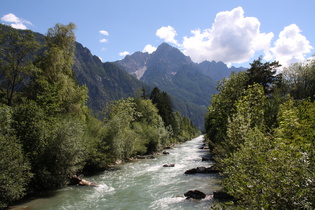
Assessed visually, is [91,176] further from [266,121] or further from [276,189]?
[276,189]

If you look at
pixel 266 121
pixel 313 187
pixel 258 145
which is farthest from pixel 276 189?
pixel 266 121

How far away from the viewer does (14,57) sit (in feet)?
94.2

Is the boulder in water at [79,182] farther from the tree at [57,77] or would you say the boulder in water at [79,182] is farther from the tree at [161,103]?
the tree at [161,103]

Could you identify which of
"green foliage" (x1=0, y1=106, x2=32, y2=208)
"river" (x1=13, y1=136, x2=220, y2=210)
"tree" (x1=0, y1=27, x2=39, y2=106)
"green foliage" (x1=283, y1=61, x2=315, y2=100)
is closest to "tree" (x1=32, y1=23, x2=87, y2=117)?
"tree" (x1=0, y1=27, x2=39, y2=106)

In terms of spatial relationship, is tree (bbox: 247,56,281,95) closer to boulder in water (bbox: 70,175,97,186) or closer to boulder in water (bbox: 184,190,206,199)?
boulder in water (bbox: 184,190,206,199)

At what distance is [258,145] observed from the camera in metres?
10.1

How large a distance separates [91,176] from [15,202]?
12836mm

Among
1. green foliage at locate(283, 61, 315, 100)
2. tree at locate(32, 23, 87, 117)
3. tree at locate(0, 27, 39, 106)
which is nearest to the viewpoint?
tree at locate(0, 27, 39, 106)

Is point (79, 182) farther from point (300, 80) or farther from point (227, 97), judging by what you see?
point (300, 80)

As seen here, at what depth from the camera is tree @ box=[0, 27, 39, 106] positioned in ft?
92.9

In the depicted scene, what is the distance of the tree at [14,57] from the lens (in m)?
28.3

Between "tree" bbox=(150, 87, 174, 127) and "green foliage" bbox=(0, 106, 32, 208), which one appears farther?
"tree" bbox=(150, 87, 174, 127)

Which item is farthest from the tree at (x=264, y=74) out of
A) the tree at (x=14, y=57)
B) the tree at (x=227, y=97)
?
the tree at (x=14, y=57)

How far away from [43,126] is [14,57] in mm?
11679
